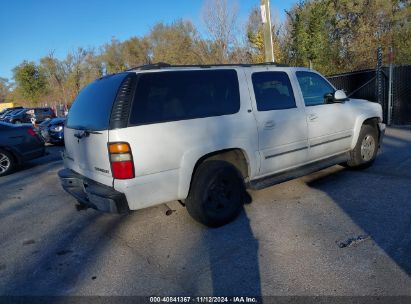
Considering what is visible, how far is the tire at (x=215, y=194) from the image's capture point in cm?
391

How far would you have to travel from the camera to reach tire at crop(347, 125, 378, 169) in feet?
19.3

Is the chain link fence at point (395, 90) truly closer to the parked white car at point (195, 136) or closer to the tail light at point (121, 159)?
the parked white car at point (195, 136)

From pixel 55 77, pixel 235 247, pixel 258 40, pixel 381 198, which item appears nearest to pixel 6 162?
pixel 235 247

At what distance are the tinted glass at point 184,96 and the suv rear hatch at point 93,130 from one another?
0.30m

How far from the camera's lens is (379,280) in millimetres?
2863

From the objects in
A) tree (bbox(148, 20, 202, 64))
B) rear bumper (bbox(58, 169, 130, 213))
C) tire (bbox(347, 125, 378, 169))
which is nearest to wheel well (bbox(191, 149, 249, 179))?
rear bumper (bbox(58, 169, 130, 213))

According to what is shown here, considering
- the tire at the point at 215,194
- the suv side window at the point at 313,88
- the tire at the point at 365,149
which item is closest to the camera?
the tire at the point at 215,194

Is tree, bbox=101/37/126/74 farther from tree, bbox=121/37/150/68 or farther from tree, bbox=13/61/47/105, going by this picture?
tree, bbox=13/61/47/105

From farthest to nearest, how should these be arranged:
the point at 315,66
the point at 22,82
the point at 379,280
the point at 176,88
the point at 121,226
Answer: the point at 22,82, the point at 315,66, the point at 121,226, the point at 176,88, the point at 379,280

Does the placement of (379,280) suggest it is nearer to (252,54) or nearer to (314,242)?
(314,242)

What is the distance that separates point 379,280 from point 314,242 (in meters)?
0.82

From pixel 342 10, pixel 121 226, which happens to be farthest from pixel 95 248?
pixel 342 10

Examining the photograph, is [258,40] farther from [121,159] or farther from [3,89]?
[3,89]

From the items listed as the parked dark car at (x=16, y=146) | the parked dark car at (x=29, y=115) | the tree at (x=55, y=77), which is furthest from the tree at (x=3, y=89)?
the parked dark car at (x=16, y=146)
